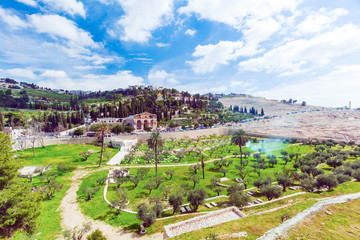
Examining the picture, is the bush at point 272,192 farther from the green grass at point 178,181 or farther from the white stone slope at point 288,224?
the white stone slope at point 288,224

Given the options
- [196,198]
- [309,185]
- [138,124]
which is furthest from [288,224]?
[138,124]

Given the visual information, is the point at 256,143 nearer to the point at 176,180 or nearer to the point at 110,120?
the point at 176,180

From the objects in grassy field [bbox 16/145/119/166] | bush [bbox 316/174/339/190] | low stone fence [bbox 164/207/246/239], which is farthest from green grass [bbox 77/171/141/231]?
bush [bbox 316/174/339/190]

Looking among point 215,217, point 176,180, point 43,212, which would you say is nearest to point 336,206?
point 215,217

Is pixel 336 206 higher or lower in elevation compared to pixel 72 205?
higher

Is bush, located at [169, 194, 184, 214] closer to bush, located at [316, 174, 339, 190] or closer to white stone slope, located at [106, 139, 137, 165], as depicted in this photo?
bush, located at [316, 174, 339, 190]

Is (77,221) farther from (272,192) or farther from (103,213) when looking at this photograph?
(272,192)
